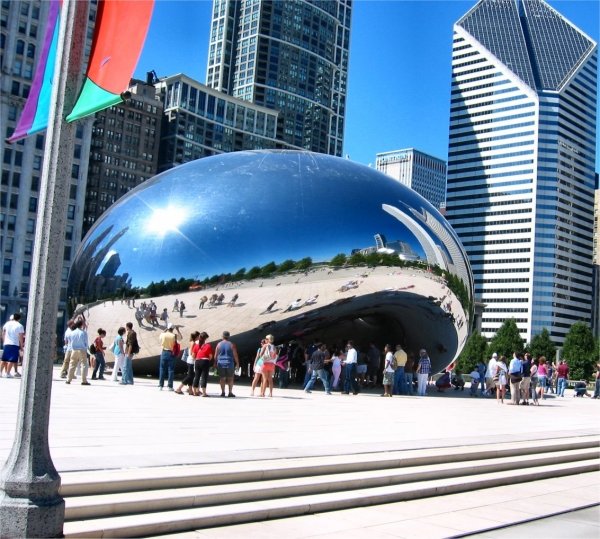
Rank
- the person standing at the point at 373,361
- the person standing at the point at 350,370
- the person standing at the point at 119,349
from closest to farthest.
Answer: the person standing at the point at 119,349, the person standing at the point at 350,370, the person standing at the point at 373,361

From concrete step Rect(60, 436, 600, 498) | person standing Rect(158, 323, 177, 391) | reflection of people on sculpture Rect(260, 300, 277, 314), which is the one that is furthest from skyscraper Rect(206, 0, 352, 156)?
concrete step Rect(60, 436, 600, 498)

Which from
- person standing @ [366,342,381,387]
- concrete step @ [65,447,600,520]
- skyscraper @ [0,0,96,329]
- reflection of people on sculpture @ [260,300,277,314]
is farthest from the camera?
skyscraper @ [0,0,96,329]

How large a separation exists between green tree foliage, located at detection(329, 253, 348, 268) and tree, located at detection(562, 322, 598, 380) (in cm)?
7430

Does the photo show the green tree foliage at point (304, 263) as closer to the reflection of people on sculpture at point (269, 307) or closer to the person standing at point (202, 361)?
the reflection of people on sculpture at point (269, 307)

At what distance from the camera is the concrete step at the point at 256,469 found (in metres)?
6.50

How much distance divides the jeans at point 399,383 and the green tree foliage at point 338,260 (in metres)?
3.98

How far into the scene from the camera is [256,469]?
7.53 metres

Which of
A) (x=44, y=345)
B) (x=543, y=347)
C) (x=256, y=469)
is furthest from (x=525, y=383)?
(x=543, y=347)

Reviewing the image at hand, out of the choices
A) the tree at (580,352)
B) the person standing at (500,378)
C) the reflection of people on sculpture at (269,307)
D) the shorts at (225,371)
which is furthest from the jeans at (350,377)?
the tree at (580,352)

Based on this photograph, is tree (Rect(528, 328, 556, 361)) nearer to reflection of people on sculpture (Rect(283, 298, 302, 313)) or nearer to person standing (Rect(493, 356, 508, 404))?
person standing (Rect(493, 356, 508, 404))

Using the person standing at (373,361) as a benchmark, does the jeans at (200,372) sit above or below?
below

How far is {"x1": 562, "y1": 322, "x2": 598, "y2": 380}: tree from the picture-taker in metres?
87.8

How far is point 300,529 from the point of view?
6.66m

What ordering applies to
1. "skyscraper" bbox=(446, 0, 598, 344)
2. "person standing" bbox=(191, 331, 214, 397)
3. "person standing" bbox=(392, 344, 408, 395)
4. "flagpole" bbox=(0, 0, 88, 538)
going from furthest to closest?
"skyscraper" bbox=(446, 0, 598, 344) → "person standing" bbox=(392, 344, 408, 395) → "person standing" bbox=(191, 331, 214, 397) → "flagpole" bbox=(0, 0, 88, 538)
